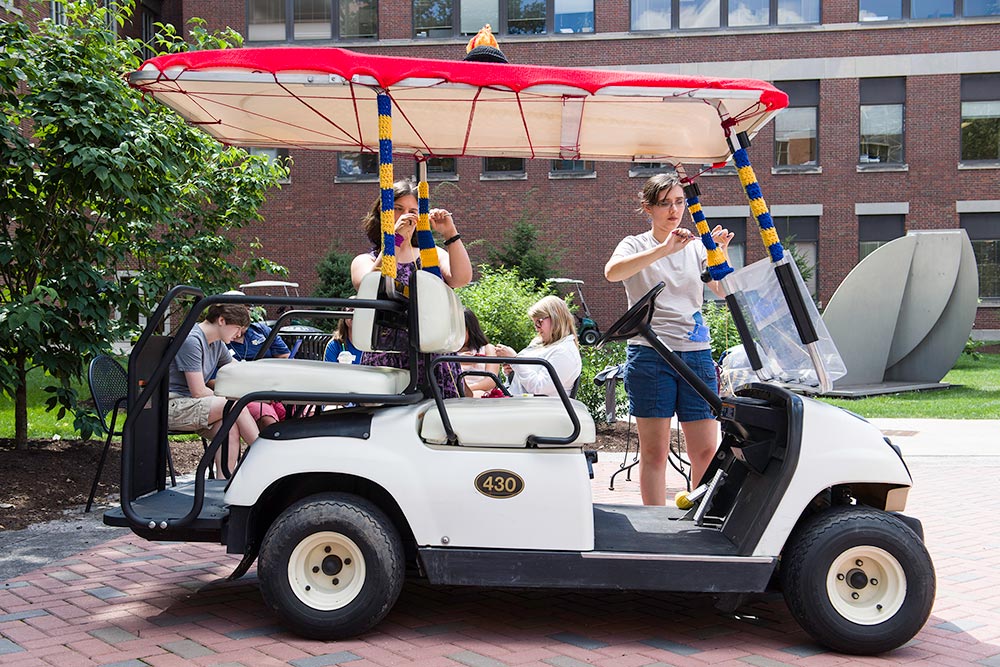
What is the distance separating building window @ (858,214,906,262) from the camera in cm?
2934

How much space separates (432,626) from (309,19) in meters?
29.1

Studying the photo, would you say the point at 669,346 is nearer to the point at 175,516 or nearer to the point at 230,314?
the point at 175,516

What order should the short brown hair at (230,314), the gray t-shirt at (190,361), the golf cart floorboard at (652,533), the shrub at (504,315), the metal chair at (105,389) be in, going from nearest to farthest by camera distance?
the golf cart floorboard at (652,533)
the metal chair at (105,389)
the gray t-shirt at (190,361)
the short brown hair at (230,314)
the shrub at (504,315)

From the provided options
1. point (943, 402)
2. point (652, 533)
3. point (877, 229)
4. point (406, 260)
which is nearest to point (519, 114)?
point (406, 260)

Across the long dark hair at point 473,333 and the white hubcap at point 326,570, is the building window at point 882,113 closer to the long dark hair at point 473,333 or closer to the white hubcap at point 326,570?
the long dark hair at point 473,333

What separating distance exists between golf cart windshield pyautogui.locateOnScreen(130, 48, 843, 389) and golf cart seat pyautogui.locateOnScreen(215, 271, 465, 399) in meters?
0.53

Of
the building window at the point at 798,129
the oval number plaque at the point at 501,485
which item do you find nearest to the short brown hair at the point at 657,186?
the oval number plaque at the point at 501,485

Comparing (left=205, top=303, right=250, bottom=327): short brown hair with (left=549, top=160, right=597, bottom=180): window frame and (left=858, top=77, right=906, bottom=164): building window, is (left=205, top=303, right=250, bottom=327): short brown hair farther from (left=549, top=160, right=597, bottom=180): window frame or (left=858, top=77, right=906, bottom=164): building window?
(left=858, top=77, right=906, bottom=164): building window

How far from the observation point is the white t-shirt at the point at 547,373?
22.5 ft

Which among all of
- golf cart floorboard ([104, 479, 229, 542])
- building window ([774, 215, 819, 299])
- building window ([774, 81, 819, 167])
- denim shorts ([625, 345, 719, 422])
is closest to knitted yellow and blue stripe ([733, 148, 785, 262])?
denim shorts ([625, 345, 719, 422])

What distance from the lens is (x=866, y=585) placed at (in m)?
3.87

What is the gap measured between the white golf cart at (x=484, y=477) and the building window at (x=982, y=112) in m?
28.6

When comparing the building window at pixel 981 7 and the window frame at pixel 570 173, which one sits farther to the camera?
the window frame at pixel 570 173

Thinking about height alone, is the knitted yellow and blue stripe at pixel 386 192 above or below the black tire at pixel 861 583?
above
